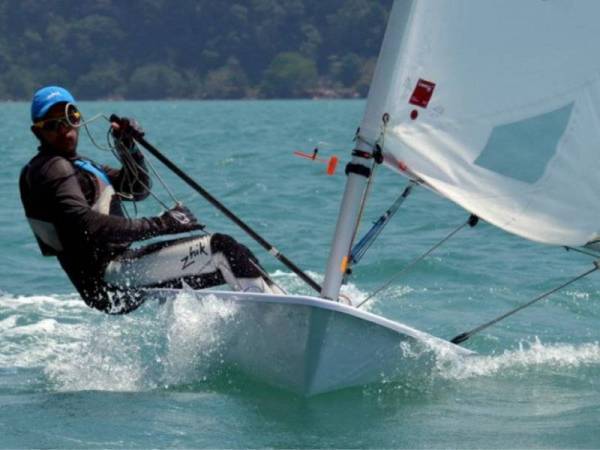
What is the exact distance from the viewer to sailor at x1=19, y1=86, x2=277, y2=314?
530 cm

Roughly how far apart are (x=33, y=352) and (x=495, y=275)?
10.6 feet

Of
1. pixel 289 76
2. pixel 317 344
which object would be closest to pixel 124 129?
pixel 317 344

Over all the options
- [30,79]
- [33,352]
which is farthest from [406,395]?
[30,79]

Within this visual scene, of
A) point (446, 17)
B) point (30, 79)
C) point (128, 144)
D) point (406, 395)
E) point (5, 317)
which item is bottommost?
point (30, 79)

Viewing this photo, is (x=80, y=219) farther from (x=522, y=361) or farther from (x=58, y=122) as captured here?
(x=522, y=361)

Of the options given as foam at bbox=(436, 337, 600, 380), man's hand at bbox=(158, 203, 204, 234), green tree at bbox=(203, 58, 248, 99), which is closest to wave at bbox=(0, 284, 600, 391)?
foam at bbox=(436, 337, 600, 380)

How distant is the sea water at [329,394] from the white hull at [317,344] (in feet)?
0.17

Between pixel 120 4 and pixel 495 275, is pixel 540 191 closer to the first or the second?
pixel 495 275

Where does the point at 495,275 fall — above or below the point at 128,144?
below

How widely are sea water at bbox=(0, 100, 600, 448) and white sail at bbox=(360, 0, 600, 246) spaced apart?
711mm

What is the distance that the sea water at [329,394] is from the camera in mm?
4941

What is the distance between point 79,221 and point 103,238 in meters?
0.11

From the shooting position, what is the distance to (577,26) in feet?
17.0

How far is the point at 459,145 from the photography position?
17.0 ft
